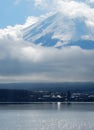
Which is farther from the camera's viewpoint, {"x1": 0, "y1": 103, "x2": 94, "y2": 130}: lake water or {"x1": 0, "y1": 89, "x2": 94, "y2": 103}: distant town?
{"x1": 0, "y1": 89, "x2": 94, "y2": 103}: distant town

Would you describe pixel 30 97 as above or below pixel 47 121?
above

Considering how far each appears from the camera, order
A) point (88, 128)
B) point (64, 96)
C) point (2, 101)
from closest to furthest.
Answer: point (88, 128) < point (2, 101) < point (64, 96)

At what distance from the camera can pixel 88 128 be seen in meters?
59.0

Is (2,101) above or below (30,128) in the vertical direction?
above

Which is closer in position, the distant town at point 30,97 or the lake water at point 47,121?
the lake water at point 47,121

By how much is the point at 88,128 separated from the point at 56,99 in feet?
333

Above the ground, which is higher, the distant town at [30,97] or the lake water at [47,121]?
the distant town at [30,97]

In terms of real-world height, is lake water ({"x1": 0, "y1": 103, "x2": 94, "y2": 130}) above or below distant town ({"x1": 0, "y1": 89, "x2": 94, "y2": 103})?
below

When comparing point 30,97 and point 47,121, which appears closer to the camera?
point 47,121

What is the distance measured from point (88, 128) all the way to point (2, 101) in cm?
8926

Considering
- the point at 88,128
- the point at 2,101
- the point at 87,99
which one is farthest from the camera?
the point at 87,99

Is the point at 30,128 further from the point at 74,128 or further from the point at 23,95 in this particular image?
the point at 23,95

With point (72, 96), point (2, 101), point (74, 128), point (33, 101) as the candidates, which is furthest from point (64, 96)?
point (74, 128)

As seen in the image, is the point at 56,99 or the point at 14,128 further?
the point at 56,99
